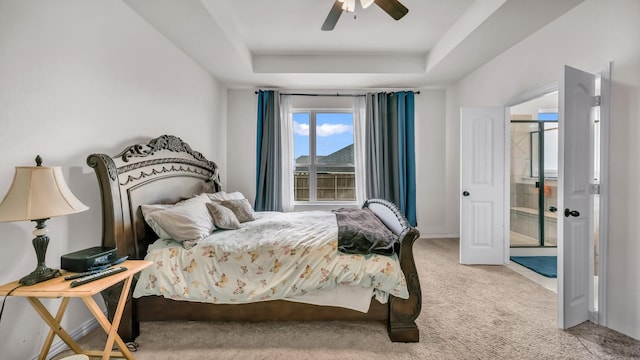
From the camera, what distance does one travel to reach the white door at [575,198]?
1983mm

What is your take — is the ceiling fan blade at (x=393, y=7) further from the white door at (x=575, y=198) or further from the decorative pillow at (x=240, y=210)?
the decorative pillow at (x=240, y=210)

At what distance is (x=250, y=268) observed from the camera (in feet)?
6.27

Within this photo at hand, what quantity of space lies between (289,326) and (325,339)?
12.3 inches

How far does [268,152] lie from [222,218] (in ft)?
6.58

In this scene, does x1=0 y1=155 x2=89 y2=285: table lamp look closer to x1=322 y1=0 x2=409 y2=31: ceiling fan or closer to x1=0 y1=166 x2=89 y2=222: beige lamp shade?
x1=0 y1=166 x2=89 y2=222: beige lamp shade

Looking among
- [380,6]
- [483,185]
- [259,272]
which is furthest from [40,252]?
[483,185]

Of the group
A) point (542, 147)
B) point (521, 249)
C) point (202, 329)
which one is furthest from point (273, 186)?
point (542, 147)

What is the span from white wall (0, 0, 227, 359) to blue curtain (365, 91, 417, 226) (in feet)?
9.74

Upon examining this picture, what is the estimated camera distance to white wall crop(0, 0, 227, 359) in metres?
1.48

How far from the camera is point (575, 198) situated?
2.04m

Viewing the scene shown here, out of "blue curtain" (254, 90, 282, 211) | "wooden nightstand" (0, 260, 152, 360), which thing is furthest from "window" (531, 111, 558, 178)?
"wooden nightstand" (0, 260, 152, 360)

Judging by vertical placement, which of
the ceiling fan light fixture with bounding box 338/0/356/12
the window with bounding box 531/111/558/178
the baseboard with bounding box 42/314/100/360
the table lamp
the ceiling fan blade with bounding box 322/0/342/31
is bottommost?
the baseboard with bounding box 42/314/100/360

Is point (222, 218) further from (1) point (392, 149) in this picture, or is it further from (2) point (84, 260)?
(1) point (392, 149)

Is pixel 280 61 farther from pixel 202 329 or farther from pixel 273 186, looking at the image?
pixel 202 329
